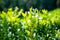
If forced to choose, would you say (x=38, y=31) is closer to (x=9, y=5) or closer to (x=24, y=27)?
(x=24, y=27)

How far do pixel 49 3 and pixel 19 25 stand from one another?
9.77 m

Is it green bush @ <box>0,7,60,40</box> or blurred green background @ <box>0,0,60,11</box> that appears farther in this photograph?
blurred green background @ <box>0,0,60,11</box>

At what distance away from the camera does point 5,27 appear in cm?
781

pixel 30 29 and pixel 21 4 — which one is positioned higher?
pixel 21 4

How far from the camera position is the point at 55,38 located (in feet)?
25.0

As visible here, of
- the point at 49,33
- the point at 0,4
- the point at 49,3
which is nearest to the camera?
the point at 49,33

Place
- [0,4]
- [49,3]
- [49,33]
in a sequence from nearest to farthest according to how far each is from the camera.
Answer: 1. [49,33]
2. [0,4]
3. [49,3]

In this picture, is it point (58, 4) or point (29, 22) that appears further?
point (58, 4)

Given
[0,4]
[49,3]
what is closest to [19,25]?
[0,4]

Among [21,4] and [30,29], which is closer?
[30,29]

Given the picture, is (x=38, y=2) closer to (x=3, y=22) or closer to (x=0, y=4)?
(x=0, y=4)

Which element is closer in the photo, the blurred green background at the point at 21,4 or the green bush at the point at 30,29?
the green bush at the point at 30,29

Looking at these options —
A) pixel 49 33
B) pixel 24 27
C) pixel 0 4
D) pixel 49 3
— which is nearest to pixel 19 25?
pixel 24 27

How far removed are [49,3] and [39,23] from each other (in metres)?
9.73
